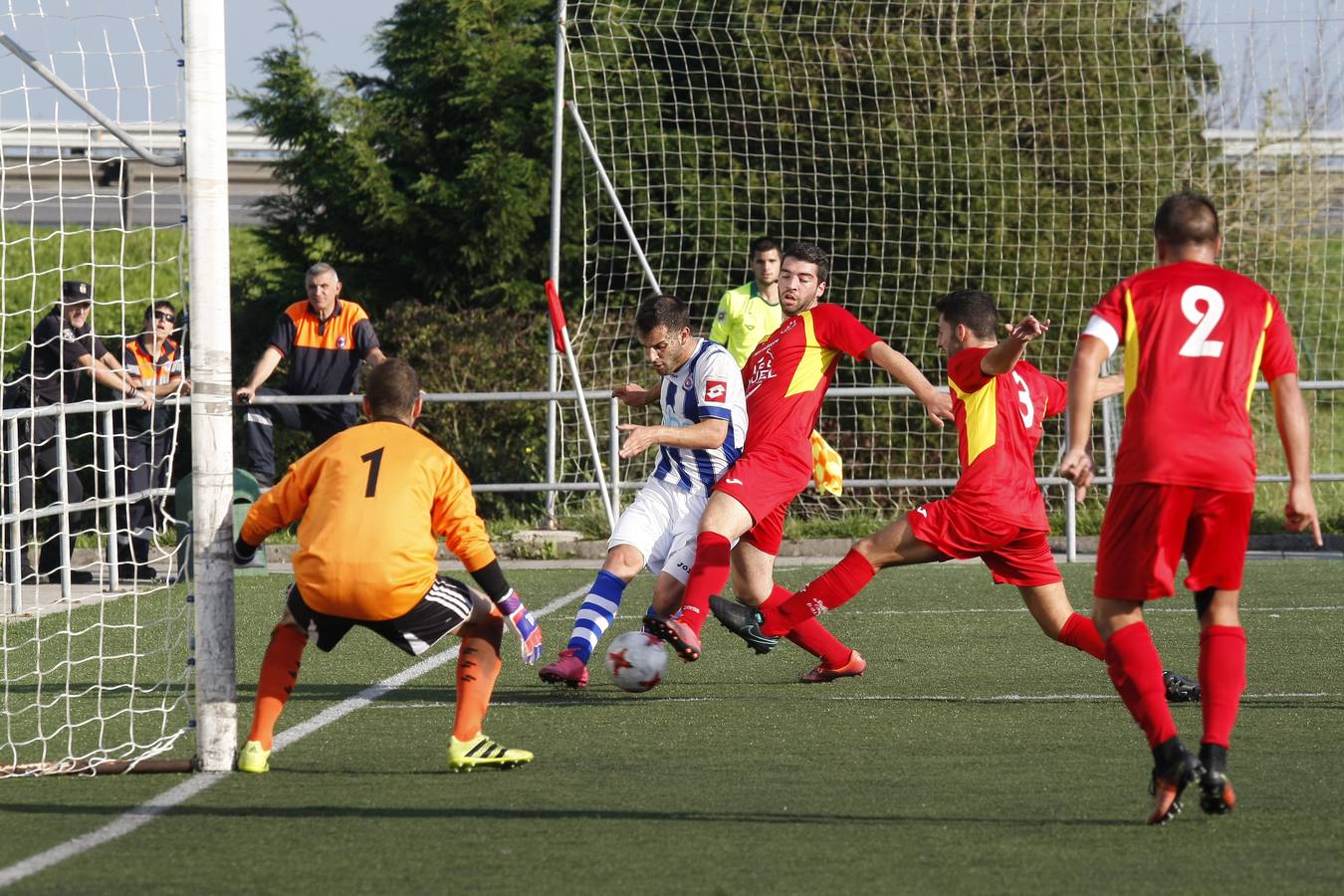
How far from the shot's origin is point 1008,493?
7.10 m

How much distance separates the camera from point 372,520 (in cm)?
544

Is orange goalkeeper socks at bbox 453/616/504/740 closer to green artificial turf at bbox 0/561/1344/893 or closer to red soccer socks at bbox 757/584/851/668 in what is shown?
green artificial turf at bbox 0/561/1344/893

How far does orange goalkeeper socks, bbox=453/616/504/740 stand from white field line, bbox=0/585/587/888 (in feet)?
2.63

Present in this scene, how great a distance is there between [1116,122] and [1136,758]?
38.2ft

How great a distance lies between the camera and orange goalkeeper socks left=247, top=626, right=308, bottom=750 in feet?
18.7

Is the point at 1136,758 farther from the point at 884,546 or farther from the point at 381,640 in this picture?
the point at 381,640

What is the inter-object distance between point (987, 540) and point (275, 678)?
116 inches

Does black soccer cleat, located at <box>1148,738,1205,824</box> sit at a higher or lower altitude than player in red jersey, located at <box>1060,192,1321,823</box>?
lower

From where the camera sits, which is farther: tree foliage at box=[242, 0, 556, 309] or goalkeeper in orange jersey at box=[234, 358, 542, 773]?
tree foliage at box=[242, 0, 556, 309]

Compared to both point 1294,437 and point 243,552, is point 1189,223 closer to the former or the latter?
point 1294,437

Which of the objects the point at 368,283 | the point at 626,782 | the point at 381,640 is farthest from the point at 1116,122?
the point at 626,782

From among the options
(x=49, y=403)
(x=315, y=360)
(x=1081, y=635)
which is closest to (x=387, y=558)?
(x=1081, y=635)

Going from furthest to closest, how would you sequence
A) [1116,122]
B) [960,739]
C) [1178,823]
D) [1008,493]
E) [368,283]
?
1. [368,283]
2. [1116,122]
3. [1008,493]
4. [960,739]
5. [1178,823]

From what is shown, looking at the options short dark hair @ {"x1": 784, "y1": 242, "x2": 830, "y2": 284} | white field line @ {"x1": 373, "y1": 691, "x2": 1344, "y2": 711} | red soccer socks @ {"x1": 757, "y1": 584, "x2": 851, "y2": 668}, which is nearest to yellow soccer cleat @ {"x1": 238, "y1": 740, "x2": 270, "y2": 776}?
white field line @ {"x1": 373, "y1": 691, "x2": 1344, "y2": 711}
